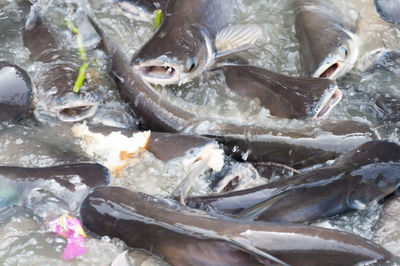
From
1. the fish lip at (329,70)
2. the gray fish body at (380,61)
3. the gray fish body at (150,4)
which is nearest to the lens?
the fish lip at (329,70)

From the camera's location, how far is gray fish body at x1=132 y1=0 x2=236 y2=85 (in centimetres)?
294

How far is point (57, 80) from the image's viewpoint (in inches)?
115

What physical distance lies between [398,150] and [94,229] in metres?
1.23

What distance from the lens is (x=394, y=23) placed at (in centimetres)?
350

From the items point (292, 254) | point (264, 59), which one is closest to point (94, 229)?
point (292, 254)

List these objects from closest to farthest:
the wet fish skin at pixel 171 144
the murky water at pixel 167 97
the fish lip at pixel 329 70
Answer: the murky water at pixel 167 97, the wet fish skin at pixel 171 144, the fish lip at pixel 329 70

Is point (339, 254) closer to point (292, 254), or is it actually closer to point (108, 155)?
point (292, 254)

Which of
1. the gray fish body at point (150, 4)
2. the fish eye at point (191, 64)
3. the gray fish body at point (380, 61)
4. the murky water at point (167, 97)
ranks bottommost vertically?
the murky water at point (167, 97)

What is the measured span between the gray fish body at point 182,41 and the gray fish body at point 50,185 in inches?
27.3

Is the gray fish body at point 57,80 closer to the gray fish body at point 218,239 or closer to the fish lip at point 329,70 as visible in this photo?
the gray fish body at point 218,239

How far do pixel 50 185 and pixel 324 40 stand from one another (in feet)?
5.14

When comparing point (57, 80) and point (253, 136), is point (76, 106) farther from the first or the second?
point (253, 136)

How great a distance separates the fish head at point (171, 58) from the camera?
2.92 m

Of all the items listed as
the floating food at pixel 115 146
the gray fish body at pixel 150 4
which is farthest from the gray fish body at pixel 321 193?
the gray fish body at pixel 150 4
